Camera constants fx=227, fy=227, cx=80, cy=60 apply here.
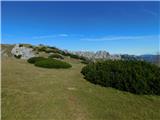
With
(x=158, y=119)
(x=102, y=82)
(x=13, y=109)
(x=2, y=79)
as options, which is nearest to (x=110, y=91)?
(x=102, y=82)

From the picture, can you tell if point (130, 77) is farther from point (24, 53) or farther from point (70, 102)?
point (24, 53)

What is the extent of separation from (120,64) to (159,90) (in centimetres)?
339

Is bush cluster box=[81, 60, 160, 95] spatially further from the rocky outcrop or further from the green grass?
the rocky outcrop

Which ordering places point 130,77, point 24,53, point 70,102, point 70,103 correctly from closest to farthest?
point 70,103 → point 70,102 → point 130,77 → point 24,53

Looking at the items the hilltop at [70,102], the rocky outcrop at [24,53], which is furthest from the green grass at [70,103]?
the rocky outcrop at [24,53]

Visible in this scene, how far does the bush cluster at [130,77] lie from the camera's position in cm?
1318

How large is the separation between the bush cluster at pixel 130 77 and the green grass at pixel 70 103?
22.6 inches

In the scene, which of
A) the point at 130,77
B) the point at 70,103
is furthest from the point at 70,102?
the point at 130,77

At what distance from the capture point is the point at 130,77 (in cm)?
1343

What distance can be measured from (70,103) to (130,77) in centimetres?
479

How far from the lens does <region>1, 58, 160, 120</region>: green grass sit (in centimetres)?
894

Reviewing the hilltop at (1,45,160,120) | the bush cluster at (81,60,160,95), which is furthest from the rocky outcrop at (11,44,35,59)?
the hilltop at (1,45,160,120)

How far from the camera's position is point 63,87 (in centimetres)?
1298

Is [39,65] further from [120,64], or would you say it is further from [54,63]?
[120,64]
